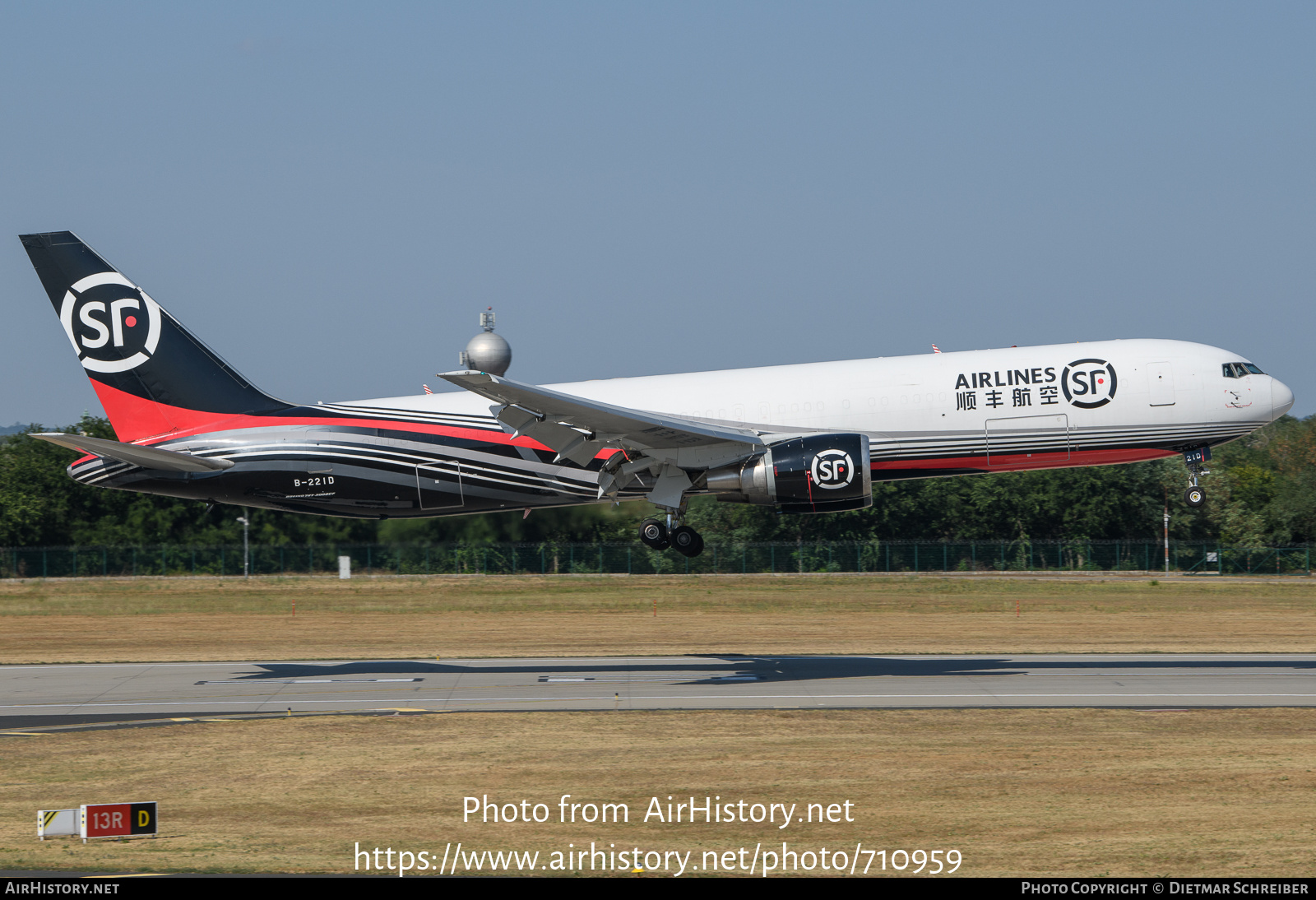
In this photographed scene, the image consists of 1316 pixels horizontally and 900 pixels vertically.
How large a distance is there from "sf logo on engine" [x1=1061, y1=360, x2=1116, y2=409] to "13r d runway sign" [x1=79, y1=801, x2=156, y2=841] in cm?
2472

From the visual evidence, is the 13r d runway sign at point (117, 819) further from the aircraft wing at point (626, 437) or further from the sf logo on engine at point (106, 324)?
the sf logo on engine at point (106, 324)

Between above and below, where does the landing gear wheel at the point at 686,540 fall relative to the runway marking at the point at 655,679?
above

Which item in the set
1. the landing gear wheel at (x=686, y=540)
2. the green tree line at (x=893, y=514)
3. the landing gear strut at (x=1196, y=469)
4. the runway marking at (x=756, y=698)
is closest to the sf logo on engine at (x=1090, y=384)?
the landing gear strut at (x=1196, y=469)

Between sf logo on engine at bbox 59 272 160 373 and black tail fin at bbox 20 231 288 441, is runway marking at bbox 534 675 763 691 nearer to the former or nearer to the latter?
black tail fin at bbox 20 231 288 441

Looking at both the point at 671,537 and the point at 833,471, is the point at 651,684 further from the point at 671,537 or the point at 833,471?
the point at 833,471

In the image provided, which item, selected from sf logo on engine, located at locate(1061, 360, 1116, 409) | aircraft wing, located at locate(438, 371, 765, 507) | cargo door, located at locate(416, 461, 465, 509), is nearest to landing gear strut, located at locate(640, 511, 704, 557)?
aircraft wing, located at locate(438, 371, 765, 507)

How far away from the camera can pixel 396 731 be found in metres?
27.1

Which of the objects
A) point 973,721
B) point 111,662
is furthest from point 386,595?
point 973,721

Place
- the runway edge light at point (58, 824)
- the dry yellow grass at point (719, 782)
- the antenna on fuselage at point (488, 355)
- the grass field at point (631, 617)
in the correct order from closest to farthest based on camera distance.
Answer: the runway edge light at point (58, 824) < the dry yellow grass at point (719, 782) < the antenna on fuselage at point (488, 355) < the grass field at point (631, 617)

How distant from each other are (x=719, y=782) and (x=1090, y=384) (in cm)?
1708

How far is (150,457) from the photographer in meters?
33.2

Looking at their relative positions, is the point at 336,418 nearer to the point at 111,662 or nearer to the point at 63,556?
the point at 111,662

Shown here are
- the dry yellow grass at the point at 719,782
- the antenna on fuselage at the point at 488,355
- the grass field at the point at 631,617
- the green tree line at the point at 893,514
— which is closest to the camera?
the dry yellow grass at the point at 719,782

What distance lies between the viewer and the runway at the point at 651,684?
101 ft
